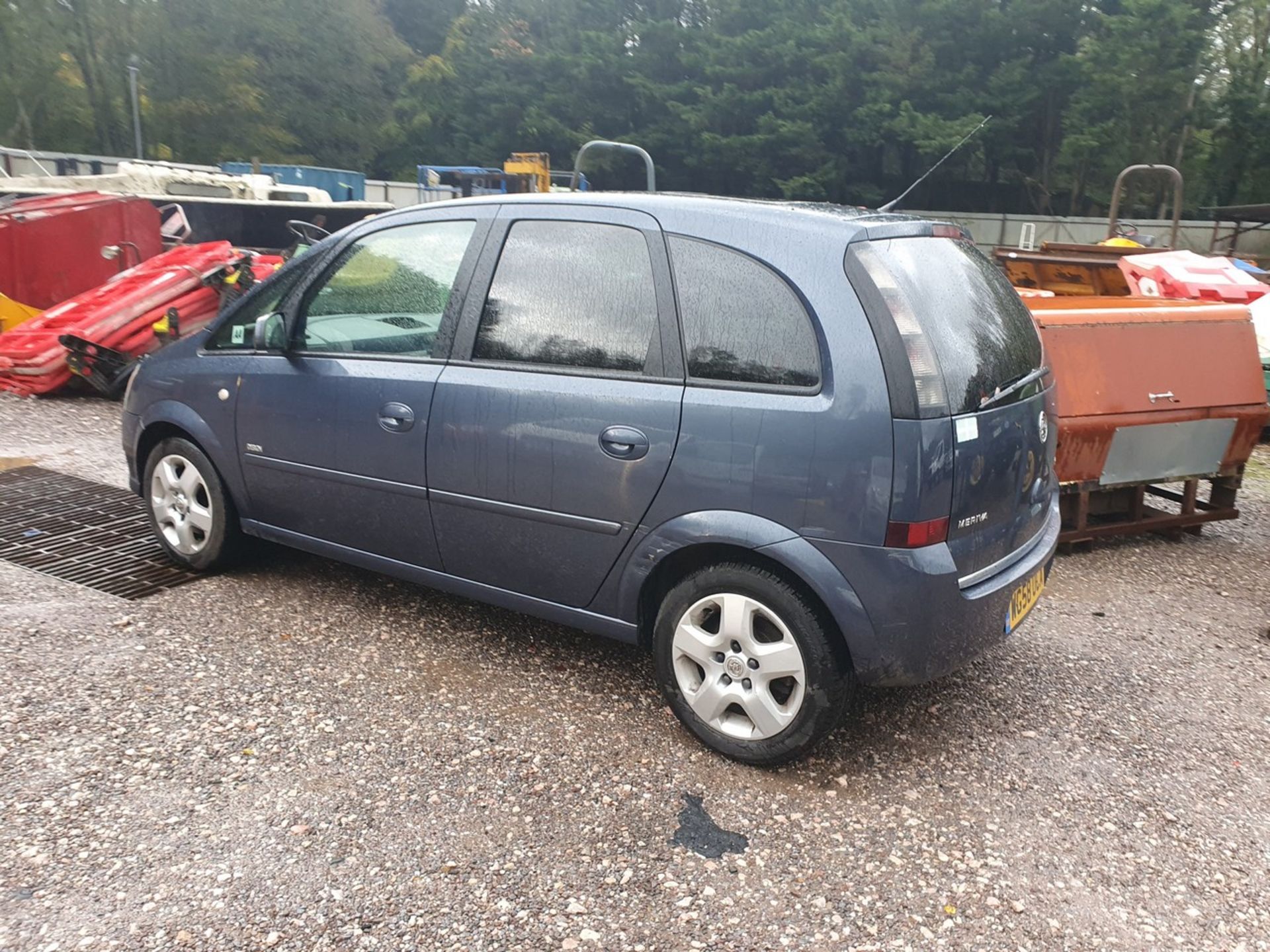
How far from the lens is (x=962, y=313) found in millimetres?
3258

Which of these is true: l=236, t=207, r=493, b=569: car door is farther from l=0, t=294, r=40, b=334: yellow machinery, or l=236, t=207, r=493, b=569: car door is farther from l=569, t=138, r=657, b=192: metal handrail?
l=0, t=294, r=40, b=334: yellow machinery

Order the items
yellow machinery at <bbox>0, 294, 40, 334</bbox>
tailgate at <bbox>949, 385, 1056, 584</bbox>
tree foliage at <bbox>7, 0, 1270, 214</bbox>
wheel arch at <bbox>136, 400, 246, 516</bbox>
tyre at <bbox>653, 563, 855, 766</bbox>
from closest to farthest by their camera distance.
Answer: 1. tailgate at <bbox>949, 385, 1056, 584</bbox>
2. tyre at <bbox>653, 563, 855, 766</bbox>
3. wheel arch at <bbox>136, 400, 246, 516</bbox>
4. yellow machinery at <bbox>0, 294, 40, 334</bbox>
5. tree foliage at <bbox>7, 0, 1270, 214</bbox>

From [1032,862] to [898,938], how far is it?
1.85 feet

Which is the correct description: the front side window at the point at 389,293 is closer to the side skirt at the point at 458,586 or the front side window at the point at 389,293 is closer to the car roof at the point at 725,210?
the car roof at the point at 725,210

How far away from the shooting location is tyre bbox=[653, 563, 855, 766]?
314 cm

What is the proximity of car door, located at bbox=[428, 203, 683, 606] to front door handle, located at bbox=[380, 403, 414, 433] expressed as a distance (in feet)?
0.37

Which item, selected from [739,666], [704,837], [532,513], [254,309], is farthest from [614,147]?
[704,837]

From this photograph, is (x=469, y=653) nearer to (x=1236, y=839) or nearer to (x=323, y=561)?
(x=323, y=561)

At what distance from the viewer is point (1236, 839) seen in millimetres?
3080

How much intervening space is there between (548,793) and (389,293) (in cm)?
202

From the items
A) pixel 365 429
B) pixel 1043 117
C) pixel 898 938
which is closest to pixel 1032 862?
pixel 898 938

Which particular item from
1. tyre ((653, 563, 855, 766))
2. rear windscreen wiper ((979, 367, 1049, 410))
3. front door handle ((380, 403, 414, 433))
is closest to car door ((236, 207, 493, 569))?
front door handle ((380, 403, 414, 433))

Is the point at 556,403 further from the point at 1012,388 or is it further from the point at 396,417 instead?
the point at 1012,388

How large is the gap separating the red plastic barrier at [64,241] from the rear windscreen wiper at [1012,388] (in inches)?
389
